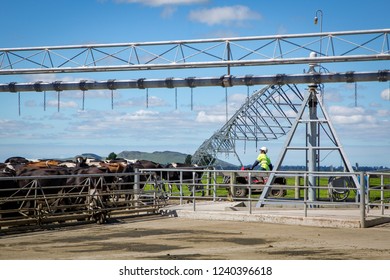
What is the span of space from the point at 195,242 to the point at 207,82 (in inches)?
472

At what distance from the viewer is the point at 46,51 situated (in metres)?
26.8

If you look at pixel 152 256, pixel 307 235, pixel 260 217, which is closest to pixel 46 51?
pixel 260 217

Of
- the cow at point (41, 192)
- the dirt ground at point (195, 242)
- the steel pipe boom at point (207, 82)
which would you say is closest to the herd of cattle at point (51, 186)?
the cow at point (41, 192)

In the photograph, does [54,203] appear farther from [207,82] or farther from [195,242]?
[207,82]

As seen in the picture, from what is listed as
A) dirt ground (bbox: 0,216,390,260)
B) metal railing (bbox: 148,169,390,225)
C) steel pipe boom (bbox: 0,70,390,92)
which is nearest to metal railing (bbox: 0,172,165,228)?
dirt ground (bbox: 0,216,390,260)

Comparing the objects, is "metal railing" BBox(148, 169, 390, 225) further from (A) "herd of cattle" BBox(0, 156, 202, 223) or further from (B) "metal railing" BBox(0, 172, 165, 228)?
(B) "metal railing" BBox(0, 172, 165, 228)

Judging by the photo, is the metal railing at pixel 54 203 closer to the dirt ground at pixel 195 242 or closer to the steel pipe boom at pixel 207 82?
the dirt ground at pixel 195 242

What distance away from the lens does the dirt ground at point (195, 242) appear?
13.1 m

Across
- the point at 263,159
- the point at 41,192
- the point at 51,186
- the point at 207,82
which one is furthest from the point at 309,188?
the point at 41,192

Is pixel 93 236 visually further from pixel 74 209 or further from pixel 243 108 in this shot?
pixel 243 108

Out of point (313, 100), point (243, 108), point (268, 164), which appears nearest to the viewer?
point (313, 100)

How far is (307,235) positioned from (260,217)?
9.58 feet

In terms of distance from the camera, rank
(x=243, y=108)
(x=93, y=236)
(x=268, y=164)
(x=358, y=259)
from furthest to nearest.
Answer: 1. (x=243, y=108)
2. (x=268, y=164)
3. (x=93, y=236)
4. (x=358, y=259)

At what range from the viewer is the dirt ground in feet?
43.0
